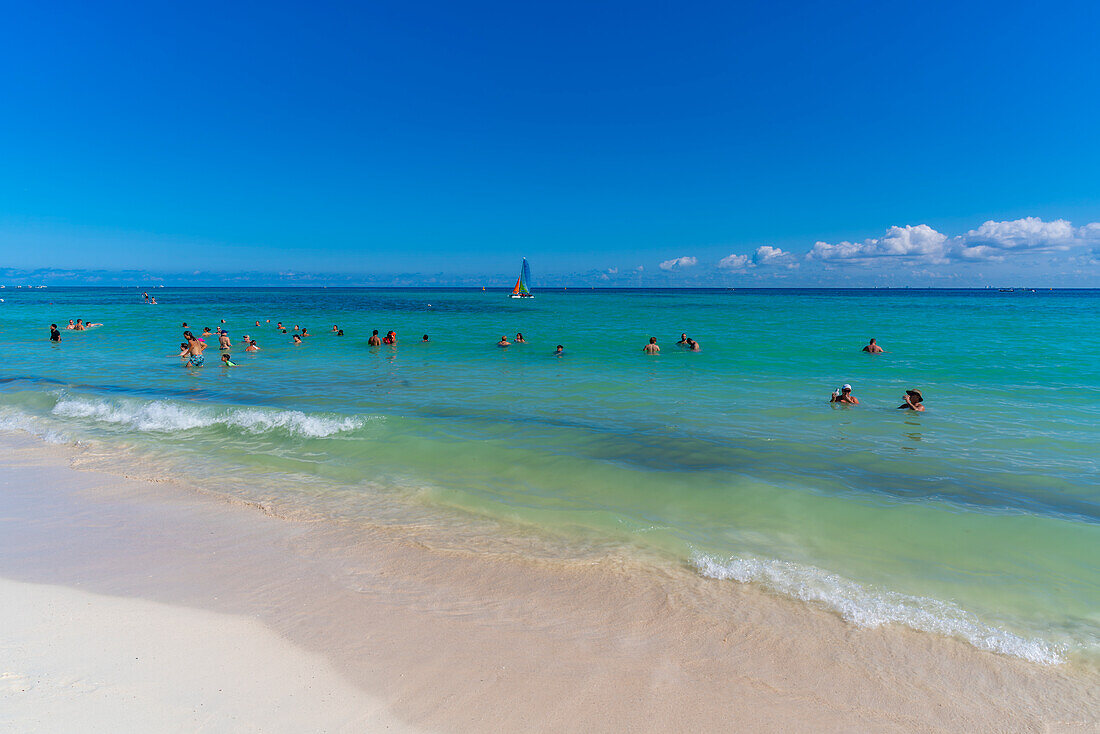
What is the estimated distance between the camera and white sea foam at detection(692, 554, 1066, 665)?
15.4 feet

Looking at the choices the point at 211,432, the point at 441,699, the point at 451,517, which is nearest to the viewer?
the point at 441,699

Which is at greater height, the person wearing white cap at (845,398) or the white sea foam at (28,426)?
the person wearing white cap at (845,398)

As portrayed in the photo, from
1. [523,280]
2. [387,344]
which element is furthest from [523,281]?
[387,344]

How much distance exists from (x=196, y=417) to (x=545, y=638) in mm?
11782

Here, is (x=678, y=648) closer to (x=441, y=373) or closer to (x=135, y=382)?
(x=441, y=373)

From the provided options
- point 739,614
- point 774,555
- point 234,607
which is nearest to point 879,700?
point 739,614

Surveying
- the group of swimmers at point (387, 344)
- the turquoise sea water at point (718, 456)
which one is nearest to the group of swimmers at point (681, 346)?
the group of swimmers at point (387, 344)

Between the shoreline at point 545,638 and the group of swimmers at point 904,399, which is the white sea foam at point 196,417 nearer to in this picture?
the shoreline at point 545,638

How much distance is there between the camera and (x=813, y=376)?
19469mm

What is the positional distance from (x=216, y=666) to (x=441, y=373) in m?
16.8

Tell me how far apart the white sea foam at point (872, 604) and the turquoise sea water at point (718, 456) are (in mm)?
24

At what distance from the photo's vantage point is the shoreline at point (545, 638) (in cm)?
387

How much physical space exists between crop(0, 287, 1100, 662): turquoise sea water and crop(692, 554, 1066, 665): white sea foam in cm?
2

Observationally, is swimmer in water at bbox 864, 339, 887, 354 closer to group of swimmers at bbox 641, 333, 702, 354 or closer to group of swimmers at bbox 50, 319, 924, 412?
group of swimmers at bbox 50, 319, 924, 412
